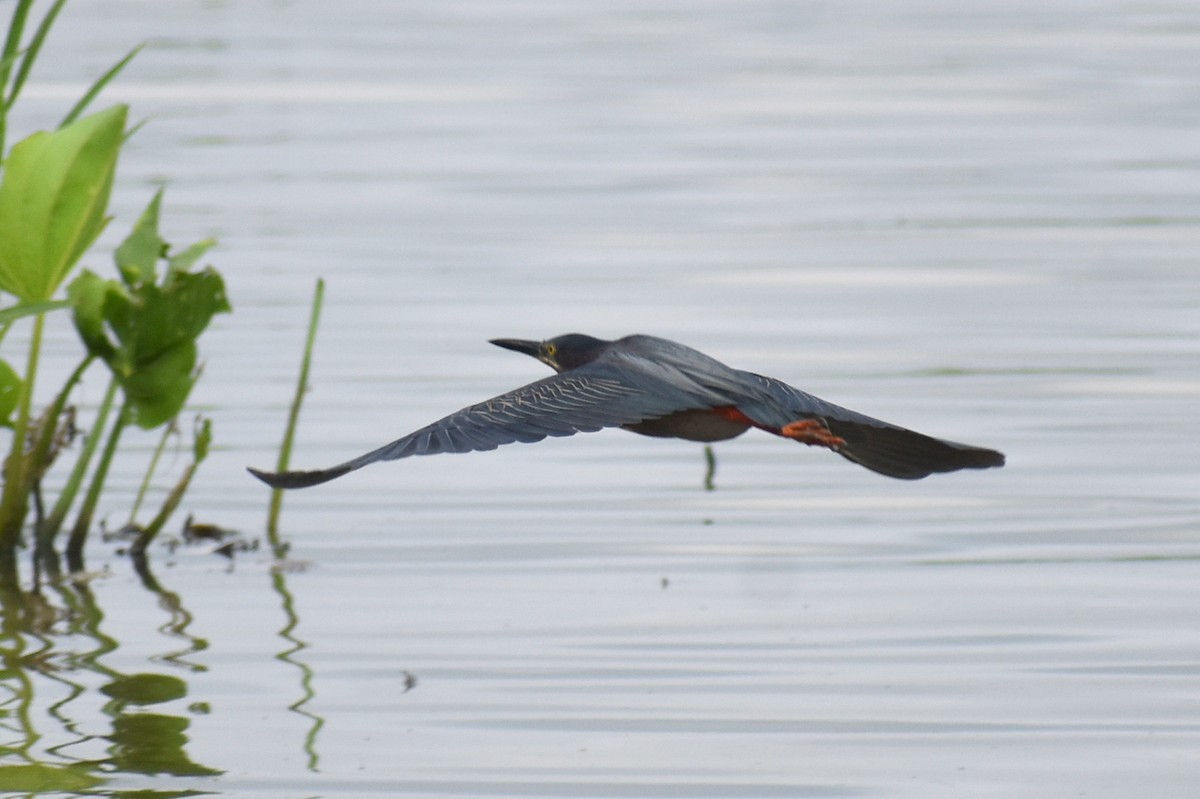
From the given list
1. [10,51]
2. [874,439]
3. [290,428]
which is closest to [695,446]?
[290,428]

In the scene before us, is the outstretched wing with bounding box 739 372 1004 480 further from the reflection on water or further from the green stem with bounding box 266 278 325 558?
the green stem with bounding box 266 278 325 558

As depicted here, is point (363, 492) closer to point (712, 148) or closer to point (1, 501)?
point (1, 501)

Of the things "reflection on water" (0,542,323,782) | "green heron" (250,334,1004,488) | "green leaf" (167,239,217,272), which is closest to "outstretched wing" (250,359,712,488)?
"green heron" (250,334,1004,488)

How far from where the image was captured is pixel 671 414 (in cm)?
470

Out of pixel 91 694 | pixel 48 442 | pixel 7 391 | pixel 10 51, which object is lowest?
pixel 91 694

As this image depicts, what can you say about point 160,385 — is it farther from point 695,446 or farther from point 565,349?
point 695,446

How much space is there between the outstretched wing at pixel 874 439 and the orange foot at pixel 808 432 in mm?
16

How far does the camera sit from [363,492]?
7.46 m

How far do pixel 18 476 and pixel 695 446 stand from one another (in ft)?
8.31

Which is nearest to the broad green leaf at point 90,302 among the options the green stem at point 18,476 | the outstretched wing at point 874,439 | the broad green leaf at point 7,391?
the green stem at point 18,476

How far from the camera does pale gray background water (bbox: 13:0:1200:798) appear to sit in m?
5.21

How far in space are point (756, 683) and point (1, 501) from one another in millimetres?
2501

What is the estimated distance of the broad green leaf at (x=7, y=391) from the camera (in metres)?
6.18

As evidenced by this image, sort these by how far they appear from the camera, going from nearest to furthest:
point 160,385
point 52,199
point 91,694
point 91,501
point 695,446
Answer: point 91,694 → point 52,199 → point 160,385 → point 91,501 → point 695,446
